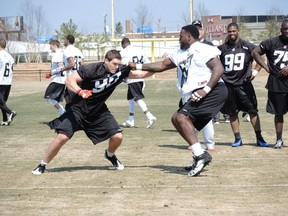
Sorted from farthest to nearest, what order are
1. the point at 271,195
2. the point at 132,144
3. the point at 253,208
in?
the point at 132,144 → the point at 271,195 → the point at 253,208

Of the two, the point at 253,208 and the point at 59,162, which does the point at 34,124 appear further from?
the point at 253,208

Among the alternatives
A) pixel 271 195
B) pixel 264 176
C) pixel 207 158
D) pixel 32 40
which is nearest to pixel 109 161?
pixel 207 158

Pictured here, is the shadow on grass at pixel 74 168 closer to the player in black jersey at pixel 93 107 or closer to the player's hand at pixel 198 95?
the player in black jersey at pixel 93 107

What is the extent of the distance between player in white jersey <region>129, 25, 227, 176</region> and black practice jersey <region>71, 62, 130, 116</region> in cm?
29

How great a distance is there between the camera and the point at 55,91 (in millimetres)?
16297

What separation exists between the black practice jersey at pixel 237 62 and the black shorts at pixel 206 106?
2.55 meters

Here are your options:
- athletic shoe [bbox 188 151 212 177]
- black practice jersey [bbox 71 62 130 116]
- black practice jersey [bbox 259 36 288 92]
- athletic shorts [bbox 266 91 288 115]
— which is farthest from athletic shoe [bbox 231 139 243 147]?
black practice jersey [bbox 71 62 130 116]

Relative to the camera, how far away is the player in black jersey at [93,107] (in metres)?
8.89

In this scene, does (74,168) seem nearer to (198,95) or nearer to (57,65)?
(198,95)

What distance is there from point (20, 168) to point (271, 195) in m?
3.85

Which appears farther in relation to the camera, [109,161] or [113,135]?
[109,161]

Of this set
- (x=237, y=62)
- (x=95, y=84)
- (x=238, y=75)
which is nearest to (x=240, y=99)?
(x=238, y=75)

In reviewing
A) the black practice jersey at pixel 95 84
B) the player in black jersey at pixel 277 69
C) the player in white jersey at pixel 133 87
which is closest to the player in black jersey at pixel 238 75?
the player in black jersey at pixel 277 69

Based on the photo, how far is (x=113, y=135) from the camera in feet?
30.5
